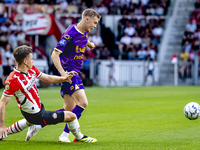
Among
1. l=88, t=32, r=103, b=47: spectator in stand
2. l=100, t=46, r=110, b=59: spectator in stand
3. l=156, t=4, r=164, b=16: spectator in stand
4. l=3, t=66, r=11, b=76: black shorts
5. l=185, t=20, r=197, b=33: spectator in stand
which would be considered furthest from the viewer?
l=156, t=4, r=164, b=16: spectator in stand

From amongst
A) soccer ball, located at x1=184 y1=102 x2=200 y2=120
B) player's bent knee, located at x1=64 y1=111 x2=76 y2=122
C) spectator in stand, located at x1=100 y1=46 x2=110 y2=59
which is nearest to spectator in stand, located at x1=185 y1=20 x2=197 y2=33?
spectator in stand, located at x1=100 y1=46 x2=110 y2=59

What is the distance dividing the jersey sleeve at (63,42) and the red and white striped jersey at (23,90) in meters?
0.73

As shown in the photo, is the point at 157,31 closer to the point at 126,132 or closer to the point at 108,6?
the point at 108,6

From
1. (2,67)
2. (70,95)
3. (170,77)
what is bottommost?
(170,77)

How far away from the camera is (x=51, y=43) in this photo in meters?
24.6

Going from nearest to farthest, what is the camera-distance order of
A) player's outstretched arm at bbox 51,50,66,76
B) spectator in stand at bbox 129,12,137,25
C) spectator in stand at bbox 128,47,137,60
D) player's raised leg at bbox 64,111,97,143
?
1. player's raised leg at bbox 64,111,97,143
2. player's outstretched arm at bbox 51,50,66,76
3. spectator in stand at bbox 128,47,137,60
4. spectator in stand at bbox 129,12,137,25

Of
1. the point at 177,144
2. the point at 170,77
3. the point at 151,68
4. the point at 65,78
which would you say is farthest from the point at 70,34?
the point at 170,77

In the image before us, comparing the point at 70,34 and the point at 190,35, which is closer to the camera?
the point at 70,34

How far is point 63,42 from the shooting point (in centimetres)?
590

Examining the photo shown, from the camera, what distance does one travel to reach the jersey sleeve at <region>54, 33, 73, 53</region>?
19.2 ft

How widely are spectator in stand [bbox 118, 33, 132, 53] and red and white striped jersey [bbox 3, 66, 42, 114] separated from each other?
20.6m

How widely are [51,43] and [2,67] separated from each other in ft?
17.7

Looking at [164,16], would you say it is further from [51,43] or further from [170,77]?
[51,43]

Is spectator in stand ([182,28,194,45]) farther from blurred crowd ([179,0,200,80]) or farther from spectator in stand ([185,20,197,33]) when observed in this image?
spectator in stand ([185,20,197,33])
